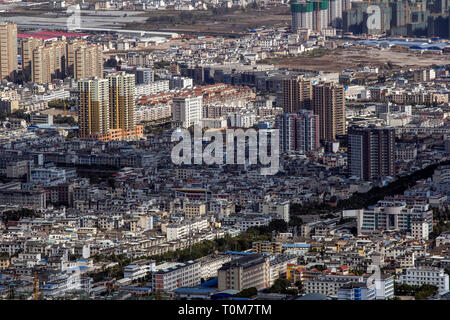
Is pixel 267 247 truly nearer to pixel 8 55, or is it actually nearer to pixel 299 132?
pixel 299 132

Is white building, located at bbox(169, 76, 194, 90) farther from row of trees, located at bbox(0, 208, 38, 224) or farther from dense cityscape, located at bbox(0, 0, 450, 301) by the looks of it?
row of trees, located at bbox(0, 208, 38, 224)

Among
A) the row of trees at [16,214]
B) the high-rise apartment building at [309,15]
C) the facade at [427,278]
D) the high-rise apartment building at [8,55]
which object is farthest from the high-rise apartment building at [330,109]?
the high-rise apartment building at [309,15]

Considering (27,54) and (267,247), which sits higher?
(27,54)

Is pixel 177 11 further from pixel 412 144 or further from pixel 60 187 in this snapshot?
pixel 60 187

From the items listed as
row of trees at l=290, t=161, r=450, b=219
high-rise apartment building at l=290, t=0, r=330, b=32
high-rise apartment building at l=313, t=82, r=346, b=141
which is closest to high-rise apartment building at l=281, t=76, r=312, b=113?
high-rise apartment building at l=313, t=82, r=346, b=141

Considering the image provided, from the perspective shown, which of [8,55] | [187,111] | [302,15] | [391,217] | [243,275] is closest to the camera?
[243,275]

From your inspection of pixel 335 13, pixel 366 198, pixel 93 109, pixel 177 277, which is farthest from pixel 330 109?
pixel 335 13
